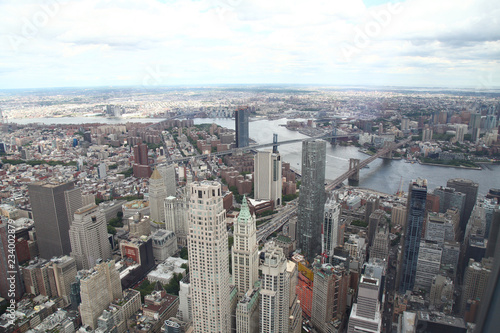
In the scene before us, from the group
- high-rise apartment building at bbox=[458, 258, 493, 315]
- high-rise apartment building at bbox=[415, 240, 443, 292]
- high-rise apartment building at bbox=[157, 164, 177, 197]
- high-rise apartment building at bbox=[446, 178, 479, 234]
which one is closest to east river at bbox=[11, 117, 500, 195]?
high-rise apartment building at bbox=[446, 178, 479, 234]

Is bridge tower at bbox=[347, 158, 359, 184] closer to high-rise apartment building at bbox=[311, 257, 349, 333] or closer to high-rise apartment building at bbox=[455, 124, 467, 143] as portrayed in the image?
high-rise apartment building at bbox=[455, 124, 467, 143]

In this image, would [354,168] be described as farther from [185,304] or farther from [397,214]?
[185,304]

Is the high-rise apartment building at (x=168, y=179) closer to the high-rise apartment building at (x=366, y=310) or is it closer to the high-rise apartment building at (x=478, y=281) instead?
the high-rise apartment building at (x=366, y=310)

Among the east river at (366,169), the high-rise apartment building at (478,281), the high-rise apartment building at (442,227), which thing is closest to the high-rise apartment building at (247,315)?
the high-rise apartment building at (478,281)

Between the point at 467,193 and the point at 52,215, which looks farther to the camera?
the point at 52,215

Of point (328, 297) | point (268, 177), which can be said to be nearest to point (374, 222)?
point (328, 297)

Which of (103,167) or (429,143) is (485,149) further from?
(103,167)

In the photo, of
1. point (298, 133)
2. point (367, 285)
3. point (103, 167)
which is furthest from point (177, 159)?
point (367, 285)
